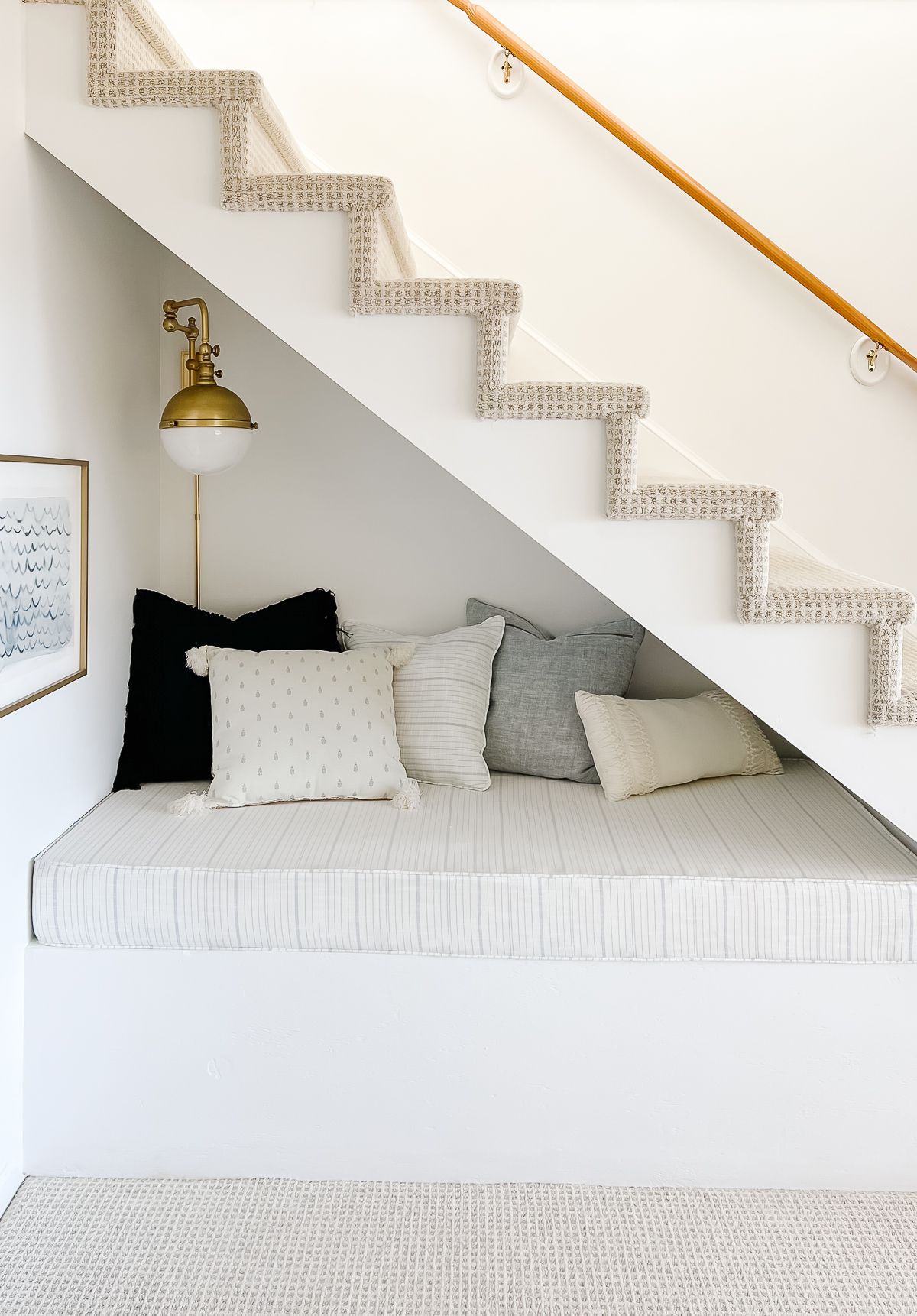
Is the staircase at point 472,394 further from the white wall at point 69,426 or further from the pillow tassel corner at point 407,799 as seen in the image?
the pillow tassel corner at point 407,799

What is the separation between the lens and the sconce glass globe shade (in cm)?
231

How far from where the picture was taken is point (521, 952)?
6.45 ft

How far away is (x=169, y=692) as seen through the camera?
8.32 ft

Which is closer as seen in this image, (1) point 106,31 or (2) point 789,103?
(1) point 106,31

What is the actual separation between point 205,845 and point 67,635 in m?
0.53

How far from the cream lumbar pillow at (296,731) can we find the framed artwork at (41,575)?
0.36m

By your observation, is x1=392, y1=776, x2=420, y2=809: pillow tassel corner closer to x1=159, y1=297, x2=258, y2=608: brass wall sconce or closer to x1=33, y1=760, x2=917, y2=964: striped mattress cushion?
x1=33, y1=760, x2=917, y2=964: striped mattress cushion

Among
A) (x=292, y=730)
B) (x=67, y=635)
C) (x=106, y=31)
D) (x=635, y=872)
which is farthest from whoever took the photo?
(x=292, y=730)

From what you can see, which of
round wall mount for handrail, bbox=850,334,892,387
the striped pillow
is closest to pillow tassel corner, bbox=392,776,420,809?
the striped pillow

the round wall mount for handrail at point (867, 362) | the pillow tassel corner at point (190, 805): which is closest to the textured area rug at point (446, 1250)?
the pillow tassel corner at point (190, 805)

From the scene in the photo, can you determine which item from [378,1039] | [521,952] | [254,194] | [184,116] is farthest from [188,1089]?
[184,116]

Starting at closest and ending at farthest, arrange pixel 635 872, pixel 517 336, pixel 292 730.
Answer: pixel 635 872 < pixel 292 730 < pixel 517 336

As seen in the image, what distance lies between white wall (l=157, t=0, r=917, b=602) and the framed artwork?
4.16 ft

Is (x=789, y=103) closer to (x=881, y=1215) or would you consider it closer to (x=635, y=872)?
(x=635, y=872)
